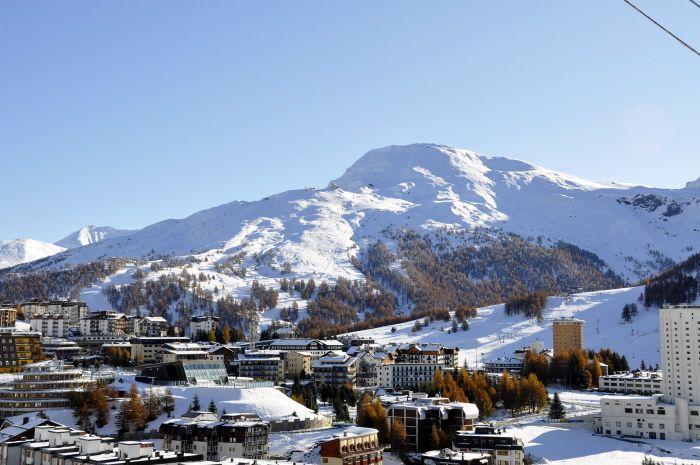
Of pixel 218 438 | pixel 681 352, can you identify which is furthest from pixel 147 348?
pixel 681 352

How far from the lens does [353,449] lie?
2304 inches

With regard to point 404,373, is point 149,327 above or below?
above

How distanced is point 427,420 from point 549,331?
3418 inches

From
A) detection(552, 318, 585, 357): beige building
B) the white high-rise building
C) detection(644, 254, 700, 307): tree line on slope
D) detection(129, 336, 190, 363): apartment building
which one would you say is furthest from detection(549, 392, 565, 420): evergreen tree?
detection(644, 254, 700, 307): tree line on slope

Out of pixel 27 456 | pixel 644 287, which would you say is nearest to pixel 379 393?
pixel 27 456

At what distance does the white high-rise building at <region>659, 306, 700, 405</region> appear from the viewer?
284 feet

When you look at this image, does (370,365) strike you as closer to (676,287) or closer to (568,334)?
(568,334)

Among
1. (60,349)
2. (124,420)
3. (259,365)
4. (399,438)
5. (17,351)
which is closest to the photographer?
(399,438)

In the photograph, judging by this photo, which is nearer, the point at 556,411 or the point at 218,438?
the point at 218,438

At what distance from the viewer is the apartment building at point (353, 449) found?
5744 cm

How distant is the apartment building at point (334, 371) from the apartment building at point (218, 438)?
38.9 meters

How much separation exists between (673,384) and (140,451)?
6011 cm

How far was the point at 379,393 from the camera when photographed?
323ft

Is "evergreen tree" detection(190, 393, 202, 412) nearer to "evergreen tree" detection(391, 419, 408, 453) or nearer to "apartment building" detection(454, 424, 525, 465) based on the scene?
"evergreen tree" detection(391, 419, 408, 453)
